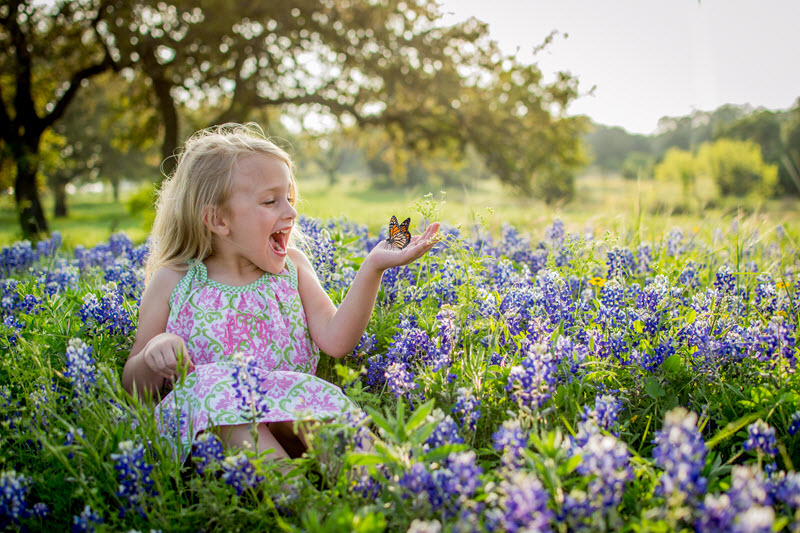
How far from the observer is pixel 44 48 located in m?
15.3

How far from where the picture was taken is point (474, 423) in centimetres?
227

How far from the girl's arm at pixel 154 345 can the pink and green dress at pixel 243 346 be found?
6 centimetres

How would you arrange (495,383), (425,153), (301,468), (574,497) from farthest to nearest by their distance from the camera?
(425,153), (495,383), (301,468), (574,497)

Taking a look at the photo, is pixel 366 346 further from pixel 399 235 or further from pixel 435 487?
pixel 435 487

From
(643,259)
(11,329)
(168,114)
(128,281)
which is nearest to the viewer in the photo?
(11,329)

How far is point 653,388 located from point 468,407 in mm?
948

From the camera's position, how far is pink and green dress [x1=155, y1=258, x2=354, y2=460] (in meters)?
2.44

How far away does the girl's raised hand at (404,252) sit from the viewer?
2543 millimetres

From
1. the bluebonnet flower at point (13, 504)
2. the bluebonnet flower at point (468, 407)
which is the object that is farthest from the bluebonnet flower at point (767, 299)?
the bluebonnet flower at point (13, 504)

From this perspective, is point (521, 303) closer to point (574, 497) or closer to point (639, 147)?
point (574, 497)

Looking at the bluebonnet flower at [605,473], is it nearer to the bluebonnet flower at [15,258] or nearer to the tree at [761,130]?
the bluebonnet flower at [15,258]

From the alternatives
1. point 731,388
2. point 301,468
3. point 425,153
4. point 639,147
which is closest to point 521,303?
point 731,388

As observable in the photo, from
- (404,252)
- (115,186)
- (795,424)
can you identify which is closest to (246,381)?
(404,252)

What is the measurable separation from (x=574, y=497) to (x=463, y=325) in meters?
1.46
